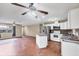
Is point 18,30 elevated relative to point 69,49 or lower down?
elevated

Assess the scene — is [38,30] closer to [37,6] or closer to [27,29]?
[27,29]

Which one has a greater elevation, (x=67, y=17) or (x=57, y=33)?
(x=67, y=17)

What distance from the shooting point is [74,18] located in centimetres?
204

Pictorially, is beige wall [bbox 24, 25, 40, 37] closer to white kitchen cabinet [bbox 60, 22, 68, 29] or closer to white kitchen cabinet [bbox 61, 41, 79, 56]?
white kitchen cabinet [bbox 60, 22, 68, 29]

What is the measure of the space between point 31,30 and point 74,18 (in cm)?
100

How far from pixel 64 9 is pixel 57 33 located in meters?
0.51

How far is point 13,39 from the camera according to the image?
178 centimetres

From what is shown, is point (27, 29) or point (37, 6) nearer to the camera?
point (37, 6)

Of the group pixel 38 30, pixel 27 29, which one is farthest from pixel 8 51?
pixel 38 30

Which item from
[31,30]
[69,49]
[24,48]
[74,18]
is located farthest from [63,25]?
[24,48]

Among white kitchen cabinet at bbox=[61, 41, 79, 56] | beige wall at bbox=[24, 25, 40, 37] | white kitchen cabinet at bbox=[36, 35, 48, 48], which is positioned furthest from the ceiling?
white kitchen cabinet at bbox=[61, 41, 79, 56]

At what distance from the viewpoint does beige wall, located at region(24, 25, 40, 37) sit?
1.82 m

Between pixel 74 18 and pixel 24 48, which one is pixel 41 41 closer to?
pixel 24 48

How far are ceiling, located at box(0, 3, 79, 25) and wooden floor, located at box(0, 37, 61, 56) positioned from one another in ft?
1.22
